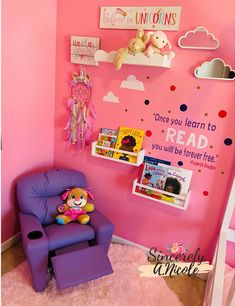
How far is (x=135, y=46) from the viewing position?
1573 mm

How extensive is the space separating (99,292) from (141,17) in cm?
184

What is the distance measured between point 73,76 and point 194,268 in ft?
5.11

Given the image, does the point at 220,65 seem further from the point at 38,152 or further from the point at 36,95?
the point at 38,152

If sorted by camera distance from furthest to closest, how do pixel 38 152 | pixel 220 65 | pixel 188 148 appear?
1. pixel 38 152
2. pixel 188 148
3. pixel 220 65

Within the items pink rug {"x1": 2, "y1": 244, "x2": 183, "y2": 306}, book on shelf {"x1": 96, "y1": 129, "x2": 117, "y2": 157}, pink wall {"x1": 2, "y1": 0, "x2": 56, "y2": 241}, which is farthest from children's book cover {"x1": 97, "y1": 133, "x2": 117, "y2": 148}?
pink rug {"x1": 2, "y1": 244, "x2": 183, "y2": 306}

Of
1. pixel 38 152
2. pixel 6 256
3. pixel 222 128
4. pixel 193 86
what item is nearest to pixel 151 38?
pixel 193 86

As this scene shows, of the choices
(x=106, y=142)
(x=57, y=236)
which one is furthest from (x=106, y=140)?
(x=57, y=236)

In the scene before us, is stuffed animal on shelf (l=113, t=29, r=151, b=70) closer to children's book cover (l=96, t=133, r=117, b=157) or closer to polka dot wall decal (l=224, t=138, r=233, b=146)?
children's book cover (l=96, t=133, r=117, b=157)

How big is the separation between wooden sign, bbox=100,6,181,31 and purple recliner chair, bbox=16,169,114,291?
3.81 ft

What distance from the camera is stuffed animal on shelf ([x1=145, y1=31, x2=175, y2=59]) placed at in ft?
5.07

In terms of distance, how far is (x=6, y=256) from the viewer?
1.99m

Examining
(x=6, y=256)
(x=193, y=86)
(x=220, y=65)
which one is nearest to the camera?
(x=220, y=65)

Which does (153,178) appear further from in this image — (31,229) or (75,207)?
(31,229)

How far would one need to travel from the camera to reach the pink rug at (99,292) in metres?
1.66
